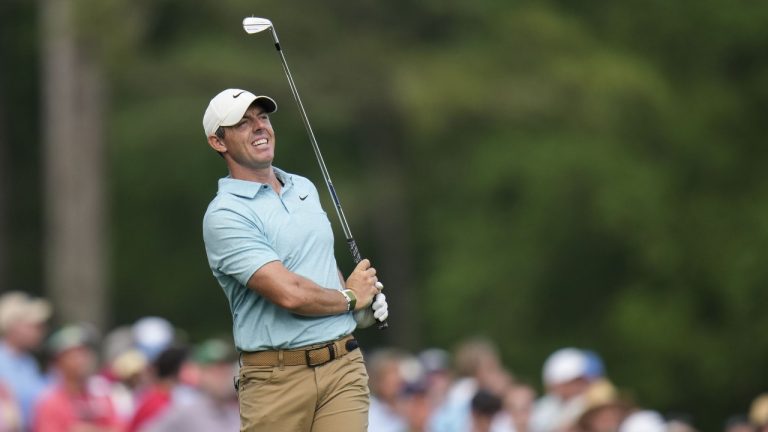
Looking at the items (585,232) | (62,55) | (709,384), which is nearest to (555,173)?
(585,232)

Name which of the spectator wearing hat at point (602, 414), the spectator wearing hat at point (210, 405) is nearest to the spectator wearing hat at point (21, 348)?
the spectator wearing hat at point (210, 405)

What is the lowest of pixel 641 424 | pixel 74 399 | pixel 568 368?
pixel 641 424

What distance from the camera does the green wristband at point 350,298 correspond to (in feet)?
21.6

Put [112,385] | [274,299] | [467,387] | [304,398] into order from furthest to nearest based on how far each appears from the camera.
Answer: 1. [467,387]
2. [112,385]
3. [304,398]
4. [274,299]

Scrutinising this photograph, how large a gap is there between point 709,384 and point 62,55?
397 inches

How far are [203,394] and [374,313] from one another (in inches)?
136

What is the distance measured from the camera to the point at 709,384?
20125 mm

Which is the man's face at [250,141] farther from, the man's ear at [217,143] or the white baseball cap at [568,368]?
the white baseball cap at [568,368]

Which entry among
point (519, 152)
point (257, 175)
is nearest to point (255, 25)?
point (257, 175)

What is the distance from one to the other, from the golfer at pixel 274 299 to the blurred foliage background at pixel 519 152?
1309cm

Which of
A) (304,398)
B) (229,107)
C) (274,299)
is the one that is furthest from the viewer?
(229,107)

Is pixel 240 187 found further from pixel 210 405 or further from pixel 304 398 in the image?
pixel 210 405

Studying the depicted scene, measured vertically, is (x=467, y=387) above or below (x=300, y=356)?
above

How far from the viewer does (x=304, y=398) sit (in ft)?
21.4
